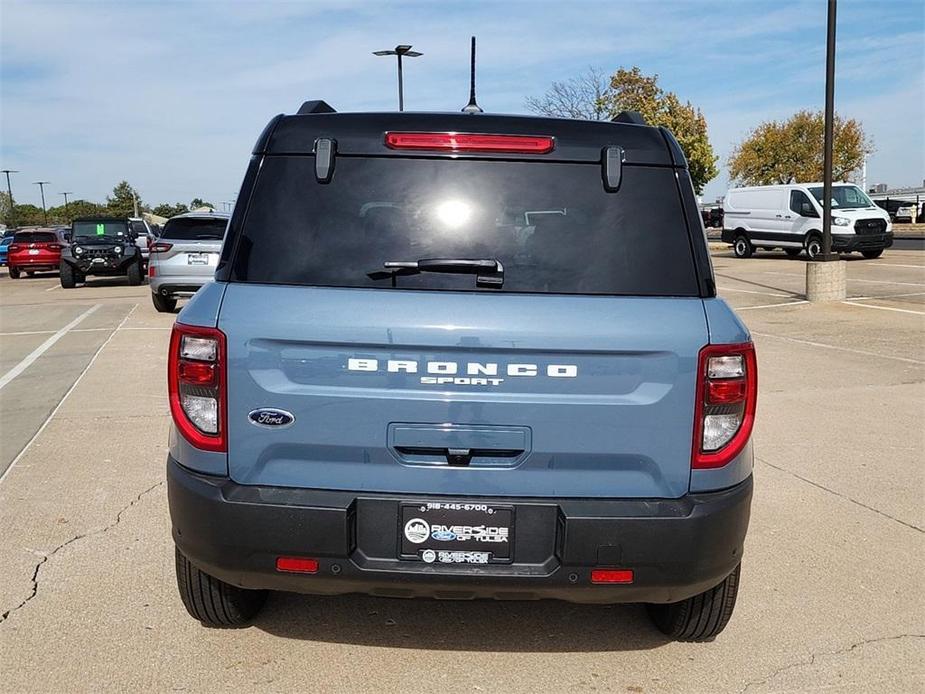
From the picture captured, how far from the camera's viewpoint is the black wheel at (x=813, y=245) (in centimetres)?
2425

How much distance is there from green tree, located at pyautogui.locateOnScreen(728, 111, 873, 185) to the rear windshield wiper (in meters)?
65.4

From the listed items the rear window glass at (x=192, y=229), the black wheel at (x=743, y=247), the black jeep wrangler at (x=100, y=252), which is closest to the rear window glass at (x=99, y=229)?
the black jeep wrangler at (x=100, y=252)

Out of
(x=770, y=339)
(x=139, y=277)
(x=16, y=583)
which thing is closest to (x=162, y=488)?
(x=16, y=583)

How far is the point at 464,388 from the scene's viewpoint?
2.72 m

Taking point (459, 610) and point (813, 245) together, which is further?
point (813, 245)

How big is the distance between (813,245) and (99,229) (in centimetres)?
1864

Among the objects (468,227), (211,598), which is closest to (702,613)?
(468,227)

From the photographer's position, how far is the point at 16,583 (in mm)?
3912

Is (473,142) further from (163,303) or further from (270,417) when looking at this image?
(163,303)

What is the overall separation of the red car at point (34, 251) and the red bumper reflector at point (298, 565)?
2728 cm

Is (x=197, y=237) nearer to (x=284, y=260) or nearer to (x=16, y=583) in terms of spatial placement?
(x=16, y=583)

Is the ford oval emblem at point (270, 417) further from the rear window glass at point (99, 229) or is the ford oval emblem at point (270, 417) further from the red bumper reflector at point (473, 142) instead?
the rear window glass at point (99, 229)

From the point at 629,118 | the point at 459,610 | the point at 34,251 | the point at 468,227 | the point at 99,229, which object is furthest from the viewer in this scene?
the point at 34,251

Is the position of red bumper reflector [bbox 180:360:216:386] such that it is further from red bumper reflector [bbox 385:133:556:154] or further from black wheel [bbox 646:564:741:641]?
black wheel [bbox 646:564:741:641]
